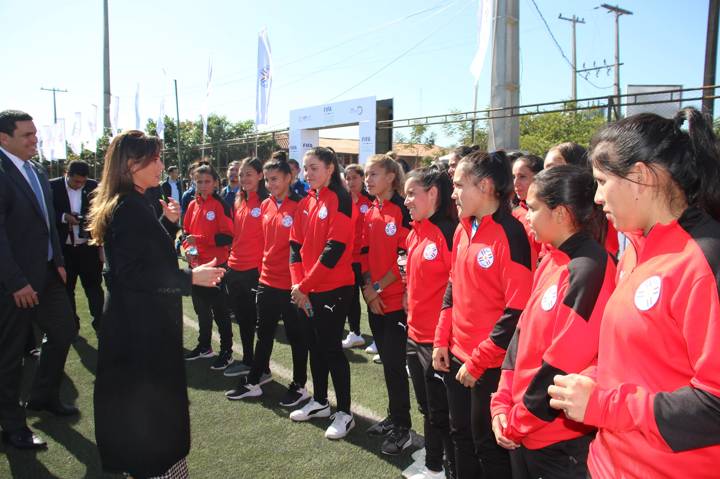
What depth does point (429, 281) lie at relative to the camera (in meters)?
3.04

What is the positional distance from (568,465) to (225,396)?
133 inches

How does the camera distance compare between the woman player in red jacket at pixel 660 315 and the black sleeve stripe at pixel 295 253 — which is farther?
the black sleeve stripe at pixel 295 253

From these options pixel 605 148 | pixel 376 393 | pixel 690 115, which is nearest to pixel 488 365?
pixel 605 148

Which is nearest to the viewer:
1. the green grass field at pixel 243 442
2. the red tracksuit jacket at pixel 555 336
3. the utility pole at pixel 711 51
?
the red tracksuit jacket at pixel 555 336

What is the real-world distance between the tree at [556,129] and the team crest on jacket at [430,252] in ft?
68.8

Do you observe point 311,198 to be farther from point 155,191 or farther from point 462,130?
point 462,130

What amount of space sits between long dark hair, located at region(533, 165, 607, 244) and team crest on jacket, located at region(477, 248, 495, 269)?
49 centimetres

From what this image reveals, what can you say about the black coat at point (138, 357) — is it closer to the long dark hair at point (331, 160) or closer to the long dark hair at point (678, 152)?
the long dark hair at point (331, 160)

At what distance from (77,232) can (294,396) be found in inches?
149

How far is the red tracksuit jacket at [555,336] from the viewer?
170 cm

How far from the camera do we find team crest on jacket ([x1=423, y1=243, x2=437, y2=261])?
3.00 meters

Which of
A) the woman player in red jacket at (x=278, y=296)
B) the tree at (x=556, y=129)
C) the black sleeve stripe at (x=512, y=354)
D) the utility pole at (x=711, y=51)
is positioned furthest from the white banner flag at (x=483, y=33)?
the tree at (x=556, y=129)

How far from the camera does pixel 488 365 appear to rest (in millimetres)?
2326

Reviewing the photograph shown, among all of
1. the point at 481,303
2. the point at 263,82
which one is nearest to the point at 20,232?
the point at 481,303
